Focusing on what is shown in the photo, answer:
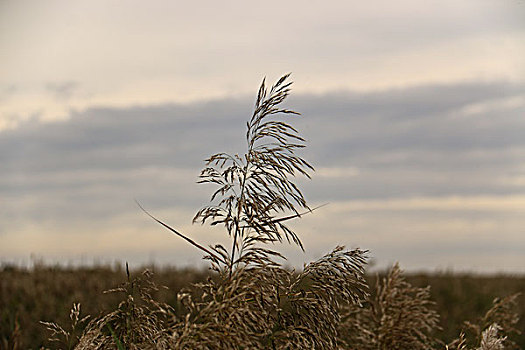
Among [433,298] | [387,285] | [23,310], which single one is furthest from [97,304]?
[387,285]

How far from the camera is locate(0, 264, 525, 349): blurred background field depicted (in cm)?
1234

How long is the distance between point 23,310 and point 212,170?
424 inches

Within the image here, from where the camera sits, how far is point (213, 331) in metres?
2.60

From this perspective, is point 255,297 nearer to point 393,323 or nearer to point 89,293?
point 393,323

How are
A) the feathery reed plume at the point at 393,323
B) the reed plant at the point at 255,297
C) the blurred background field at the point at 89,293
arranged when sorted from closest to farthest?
the reed plant at the point at 255,297 < the feathery reed plume at the point at 393,323 < the blurred background field at the point at 89,293

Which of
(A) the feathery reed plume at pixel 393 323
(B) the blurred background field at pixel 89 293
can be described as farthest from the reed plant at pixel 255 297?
(B) the blurred background field at pixel 89 293

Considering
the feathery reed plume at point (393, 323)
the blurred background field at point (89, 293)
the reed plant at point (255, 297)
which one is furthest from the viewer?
the blurred background field at point (89, 293)

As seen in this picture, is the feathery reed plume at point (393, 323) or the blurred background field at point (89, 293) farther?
the blurred background field at point (89, 293)

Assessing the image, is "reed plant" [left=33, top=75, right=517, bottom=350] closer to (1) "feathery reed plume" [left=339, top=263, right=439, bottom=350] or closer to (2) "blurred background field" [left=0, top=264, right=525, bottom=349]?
(1) "feathery reed plume" [left=339, top=263, right=439, bottom=350]

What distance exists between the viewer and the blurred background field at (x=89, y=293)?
486 inches

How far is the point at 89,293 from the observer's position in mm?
13398

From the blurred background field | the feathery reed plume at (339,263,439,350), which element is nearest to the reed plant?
the feathery reed plume at (339,263,439,350)

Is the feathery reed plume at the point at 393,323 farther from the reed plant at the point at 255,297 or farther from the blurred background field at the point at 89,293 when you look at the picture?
the blurred background field at the point at 89,293

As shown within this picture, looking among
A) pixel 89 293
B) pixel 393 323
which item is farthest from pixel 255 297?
pixel 89 293
